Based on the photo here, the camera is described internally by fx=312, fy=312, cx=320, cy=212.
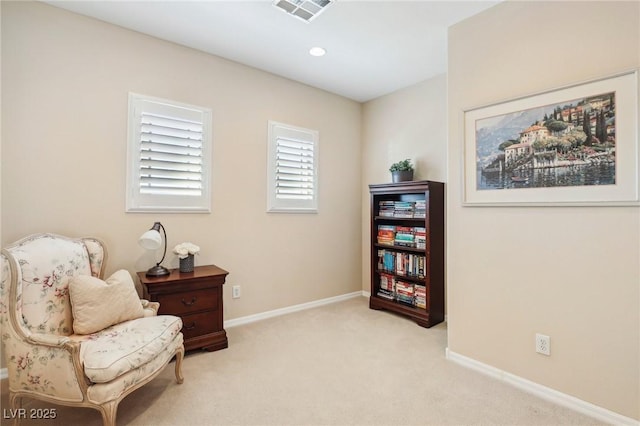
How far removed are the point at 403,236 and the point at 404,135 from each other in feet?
4.18

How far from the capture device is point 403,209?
11.6 ft

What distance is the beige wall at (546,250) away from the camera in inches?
69.1

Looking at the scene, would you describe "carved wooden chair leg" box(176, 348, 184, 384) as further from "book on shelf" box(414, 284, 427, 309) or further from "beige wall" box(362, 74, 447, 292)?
"beige wall" box(362, 74, 447, 292)

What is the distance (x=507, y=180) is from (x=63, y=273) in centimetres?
302

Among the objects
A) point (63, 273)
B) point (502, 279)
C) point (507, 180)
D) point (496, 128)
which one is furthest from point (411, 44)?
point (63, 273)

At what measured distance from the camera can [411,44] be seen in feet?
9.29

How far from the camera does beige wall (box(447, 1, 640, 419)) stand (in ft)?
5.75

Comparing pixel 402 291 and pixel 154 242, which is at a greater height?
pixel 154 242

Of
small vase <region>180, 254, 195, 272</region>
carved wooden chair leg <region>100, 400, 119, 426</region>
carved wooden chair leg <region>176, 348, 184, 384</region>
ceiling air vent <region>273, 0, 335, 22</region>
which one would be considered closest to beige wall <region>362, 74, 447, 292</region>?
ceiling air vent <region>273, 0, 335, 22</region>

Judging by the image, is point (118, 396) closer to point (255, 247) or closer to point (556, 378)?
point (255, 247)

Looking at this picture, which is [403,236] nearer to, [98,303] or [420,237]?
[420,237]

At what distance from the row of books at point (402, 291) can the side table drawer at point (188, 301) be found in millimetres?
1973

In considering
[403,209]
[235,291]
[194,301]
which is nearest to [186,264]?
[194,301]

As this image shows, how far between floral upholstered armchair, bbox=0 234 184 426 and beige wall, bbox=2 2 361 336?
41 cm
